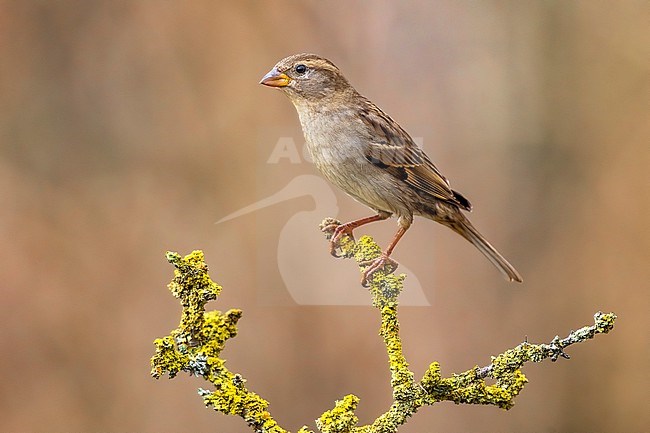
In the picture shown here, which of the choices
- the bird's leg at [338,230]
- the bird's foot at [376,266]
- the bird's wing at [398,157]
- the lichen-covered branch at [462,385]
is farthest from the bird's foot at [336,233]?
the lichen-covered branch at [462,385]

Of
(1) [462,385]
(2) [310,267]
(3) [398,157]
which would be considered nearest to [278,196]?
(2) [310,267]

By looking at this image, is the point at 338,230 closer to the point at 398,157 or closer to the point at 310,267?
the point at 398,157

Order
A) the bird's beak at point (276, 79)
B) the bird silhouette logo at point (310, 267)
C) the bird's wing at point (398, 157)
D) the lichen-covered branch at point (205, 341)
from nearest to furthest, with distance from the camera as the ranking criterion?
the lichen-covered branch at point (205, 341) < the bird's beak at point (276, 79) < the bird's wing at point (398, 157) < the bird silhouette logo at point (310, 267)

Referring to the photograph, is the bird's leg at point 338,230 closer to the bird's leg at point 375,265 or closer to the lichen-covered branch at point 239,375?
the bird's leg at point 375,265

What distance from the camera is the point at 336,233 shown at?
234 centimetres

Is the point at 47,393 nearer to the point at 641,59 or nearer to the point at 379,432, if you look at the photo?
the point at 379,432

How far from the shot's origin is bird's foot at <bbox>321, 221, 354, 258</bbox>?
2299 millimetres

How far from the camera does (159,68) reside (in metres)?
4.21

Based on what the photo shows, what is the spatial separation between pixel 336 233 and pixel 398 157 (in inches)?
16.8

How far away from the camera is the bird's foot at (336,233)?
2.30 m

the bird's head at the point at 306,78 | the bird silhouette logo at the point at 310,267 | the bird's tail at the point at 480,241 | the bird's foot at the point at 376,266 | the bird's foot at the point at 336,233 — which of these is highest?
the bird silhouette logo at the point at 310,267

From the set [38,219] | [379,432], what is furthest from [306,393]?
[379,432]

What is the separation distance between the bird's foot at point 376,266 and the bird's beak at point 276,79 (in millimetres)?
565

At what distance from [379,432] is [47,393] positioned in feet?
8.78
